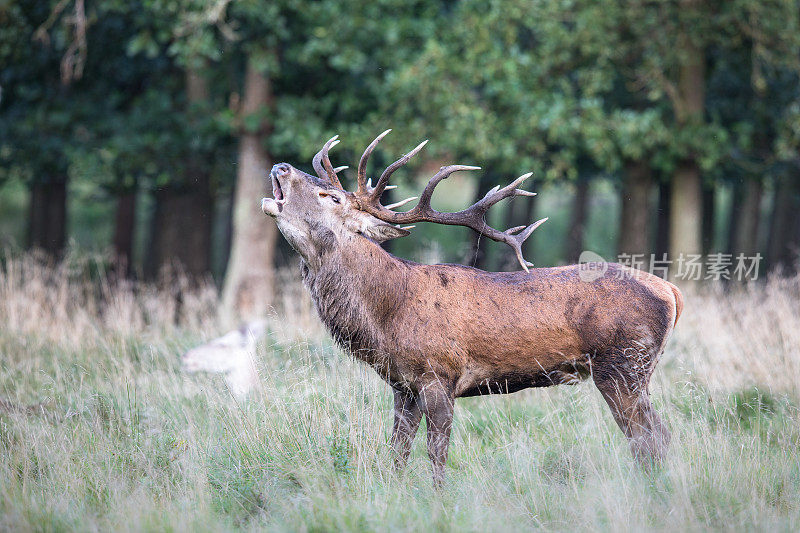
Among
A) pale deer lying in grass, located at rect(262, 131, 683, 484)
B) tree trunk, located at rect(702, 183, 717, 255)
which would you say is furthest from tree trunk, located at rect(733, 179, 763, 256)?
pale deer lying in grass, located at rect(262, 131, 683, 484)

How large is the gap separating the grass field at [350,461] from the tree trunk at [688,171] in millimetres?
5816

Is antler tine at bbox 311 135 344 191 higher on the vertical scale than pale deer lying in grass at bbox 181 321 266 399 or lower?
higher

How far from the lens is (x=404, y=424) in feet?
16.3

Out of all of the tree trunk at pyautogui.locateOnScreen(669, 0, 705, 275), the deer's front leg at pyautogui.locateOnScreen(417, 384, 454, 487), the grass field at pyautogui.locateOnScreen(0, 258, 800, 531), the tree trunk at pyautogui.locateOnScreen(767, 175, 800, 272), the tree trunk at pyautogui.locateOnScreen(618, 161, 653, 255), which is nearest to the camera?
the grass field at pyautogui.locateOnScreen(0, 258, 800, 531)

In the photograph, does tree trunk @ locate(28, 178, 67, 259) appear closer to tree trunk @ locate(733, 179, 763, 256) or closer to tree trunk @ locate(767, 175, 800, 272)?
tree trunk @ locate(733, 179, 763, 256)

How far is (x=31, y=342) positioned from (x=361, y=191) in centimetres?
438

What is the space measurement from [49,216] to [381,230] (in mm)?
13062

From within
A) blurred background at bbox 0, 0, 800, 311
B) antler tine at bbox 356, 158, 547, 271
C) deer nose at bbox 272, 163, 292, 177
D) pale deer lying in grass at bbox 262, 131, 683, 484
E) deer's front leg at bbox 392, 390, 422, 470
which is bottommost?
deer's front leg at bbox 392, 390, 422, 470

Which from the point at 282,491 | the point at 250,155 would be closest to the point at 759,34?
the point at 250,155

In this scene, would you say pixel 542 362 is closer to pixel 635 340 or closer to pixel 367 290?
pixel 635 340

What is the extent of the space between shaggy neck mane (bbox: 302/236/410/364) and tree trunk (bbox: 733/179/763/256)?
466 inches

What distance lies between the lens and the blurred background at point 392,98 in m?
11.1

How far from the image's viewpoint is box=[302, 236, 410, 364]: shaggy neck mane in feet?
16.2

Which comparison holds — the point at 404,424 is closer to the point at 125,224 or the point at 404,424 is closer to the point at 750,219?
the point at 750,219
